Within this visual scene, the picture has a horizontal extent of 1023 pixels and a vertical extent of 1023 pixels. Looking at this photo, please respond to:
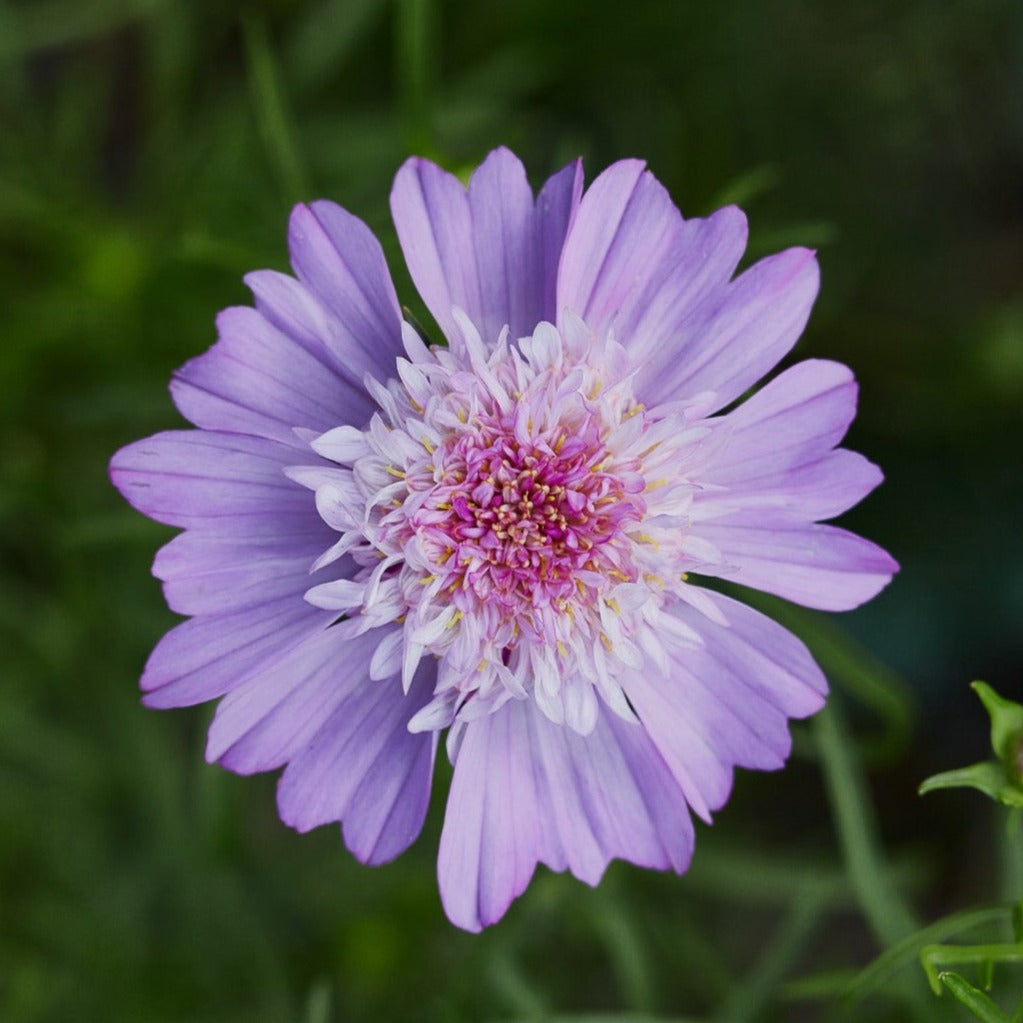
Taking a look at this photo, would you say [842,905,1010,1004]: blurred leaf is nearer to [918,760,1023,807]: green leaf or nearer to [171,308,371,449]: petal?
[918,760,1023,807]: green leaf

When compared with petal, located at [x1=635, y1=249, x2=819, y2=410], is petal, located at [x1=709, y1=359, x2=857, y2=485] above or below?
below

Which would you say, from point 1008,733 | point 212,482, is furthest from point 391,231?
point 1008,733

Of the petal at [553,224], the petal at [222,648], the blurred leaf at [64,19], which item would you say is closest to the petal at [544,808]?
the petal at [222,648]

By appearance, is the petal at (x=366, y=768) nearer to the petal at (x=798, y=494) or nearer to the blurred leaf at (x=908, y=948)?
the petal at (x=798, y=494)

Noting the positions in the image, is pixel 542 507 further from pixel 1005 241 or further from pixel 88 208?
pixel 1005 241

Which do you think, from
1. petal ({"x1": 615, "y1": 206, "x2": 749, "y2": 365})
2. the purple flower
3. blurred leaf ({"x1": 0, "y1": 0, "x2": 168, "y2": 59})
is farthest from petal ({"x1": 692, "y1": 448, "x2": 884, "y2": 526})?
blurred leaf ({"x1": 0, "y1": 0, "x2": 168, "y2": 59})

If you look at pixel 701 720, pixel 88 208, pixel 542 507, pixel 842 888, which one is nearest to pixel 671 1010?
pixel 842 888

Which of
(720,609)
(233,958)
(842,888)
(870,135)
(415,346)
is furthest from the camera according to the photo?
(870,135)
